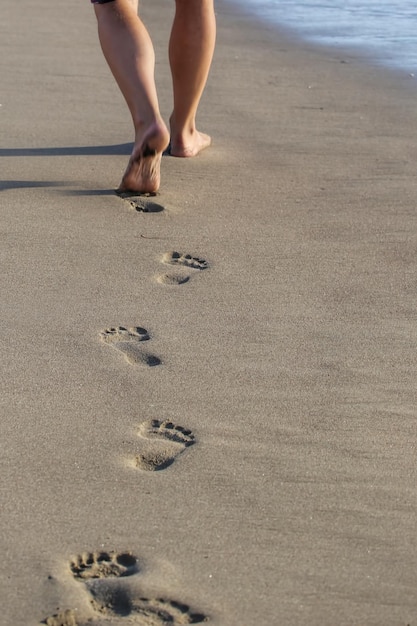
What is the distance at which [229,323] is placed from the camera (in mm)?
2439

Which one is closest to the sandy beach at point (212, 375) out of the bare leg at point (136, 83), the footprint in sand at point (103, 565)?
the footprint in sand at point (103, 565)

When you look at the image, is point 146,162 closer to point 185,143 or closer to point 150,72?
point 150,72

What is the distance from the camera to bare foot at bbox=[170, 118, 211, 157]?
3.54m

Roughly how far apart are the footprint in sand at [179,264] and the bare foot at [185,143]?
84 centimetres

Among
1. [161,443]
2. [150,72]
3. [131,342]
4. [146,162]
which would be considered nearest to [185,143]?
[150,72]

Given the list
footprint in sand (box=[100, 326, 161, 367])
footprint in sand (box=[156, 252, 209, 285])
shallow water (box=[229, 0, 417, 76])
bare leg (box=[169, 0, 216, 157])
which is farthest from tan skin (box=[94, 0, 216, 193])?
shallow water (box=[229, 0, 417, 76])

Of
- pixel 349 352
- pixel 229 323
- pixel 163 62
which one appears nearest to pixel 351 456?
pixel 349 352

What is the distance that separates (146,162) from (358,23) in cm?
370

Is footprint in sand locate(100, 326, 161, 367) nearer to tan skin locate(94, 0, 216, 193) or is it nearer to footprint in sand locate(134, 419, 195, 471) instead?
footprint in sand locate(134, 419, 195, 471)

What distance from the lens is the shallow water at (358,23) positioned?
552 centimetres

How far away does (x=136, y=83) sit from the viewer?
124 inches

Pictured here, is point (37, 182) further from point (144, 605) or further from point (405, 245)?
point (144, 605)

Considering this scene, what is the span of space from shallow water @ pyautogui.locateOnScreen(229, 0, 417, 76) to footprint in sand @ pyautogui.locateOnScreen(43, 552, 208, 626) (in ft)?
12.7

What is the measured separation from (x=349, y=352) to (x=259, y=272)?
47cm
